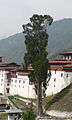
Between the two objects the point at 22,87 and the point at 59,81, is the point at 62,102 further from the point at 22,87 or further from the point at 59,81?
the point at 22,87

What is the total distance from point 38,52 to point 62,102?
12.6m

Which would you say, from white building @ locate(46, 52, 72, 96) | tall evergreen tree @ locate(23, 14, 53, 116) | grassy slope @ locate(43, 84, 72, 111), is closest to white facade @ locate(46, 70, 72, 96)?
white building @ locate(46, 52, 72, 96)

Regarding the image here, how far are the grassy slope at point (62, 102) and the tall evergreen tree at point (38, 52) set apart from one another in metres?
3.11

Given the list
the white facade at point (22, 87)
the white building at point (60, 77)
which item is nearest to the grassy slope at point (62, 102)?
the white building at point (60, 77)

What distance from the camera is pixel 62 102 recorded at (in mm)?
50250

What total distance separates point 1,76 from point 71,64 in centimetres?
3973

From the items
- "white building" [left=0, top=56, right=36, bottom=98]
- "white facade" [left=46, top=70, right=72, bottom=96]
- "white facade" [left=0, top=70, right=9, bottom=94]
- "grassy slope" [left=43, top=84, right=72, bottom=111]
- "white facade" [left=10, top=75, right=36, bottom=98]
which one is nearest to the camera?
"grassy slope" [left=43, top=84, right=72, bottom=111]

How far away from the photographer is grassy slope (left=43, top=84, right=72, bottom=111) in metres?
48.3

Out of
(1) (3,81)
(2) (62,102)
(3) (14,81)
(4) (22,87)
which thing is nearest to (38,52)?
(2) (62,102)

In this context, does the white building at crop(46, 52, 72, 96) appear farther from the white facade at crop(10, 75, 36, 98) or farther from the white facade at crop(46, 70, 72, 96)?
the white facade at crop(10, 75, 36, 98)

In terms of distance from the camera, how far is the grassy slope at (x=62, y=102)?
159ft

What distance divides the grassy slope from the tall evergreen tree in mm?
3110

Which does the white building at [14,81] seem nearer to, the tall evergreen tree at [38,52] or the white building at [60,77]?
the white building at [60,77]

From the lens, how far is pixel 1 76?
93750mm
